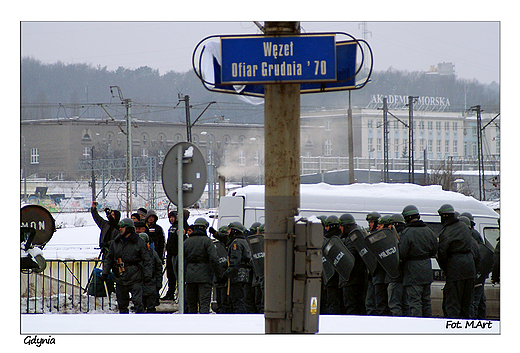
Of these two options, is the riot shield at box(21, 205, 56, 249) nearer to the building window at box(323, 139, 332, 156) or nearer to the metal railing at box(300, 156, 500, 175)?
the metal railing at box(300, 156, 500, 175)

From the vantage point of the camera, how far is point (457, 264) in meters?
8.96

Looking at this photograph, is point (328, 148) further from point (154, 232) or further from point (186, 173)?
point (186, 173)

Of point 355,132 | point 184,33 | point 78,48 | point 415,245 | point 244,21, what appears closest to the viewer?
point 244,21

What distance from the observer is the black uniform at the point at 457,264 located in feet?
29.2

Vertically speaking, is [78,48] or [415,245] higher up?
[78,48]

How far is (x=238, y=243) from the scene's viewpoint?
10.0 metres

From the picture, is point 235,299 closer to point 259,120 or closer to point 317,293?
point 317,293

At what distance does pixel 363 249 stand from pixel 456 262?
4.44 feet

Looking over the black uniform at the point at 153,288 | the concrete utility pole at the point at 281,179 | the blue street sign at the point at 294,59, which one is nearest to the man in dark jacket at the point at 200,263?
the black uniform at the point at 153,288

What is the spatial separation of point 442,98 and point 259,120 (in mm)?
32556

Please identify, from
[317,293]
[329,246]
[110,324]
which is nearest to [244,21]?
[317,293]

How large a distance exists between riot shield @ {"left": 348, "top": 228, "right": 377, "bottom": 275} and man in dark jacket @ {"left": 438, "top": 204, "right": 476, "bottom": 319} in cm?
101

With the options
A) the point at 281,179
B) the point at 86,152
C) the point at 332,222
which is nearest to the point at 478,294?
the point at 332,222

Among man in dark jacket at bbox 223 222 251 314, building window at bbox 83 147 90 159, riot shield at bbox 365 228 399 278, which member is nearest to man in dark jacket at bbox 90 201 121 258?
man in dark jacket at bbox 223 222 251 314
